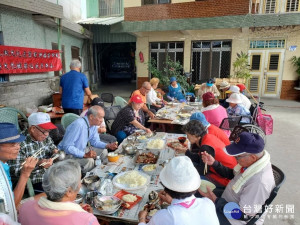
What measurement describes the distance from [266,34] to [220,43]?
2.04m

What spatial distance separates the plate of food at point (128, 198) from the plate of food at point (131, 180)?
6 cm

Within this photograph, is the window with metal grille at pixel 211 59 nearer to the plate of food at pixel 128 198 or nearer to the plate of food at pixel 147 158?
the plate of food at pixel 147 158

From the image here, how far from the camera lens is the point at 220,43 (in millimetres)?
10734

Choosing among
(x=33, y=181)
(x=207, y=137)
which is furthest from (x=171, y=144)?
(x=33, y=181)

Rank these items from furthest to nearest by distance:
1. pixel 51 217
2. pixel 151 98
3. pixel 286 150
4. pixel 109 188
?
pixel 151 98
pixel 286 150
pixel 109 188
pixel 51 217

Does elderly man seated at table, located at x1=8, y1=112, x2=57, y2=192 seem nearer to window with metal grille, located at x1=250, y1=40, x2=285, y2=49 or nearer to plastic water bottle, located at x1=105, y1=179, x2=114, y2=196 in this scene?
plastic water bottle, located at x1=105, y1=179, x2=114, y2=196

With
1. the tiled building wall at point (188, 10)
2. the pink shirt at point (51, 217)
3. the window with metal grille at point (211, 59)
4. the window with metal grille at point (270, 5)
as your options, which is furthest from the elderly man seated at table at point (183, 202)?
the window with metal grille at point (270, 5)

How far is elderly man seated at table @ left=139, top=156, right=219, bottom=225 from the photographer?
4.33 ft

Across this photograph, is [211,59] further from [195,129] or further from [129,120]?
[195,129]

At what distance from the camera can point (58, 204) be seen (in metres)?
→ 1.28

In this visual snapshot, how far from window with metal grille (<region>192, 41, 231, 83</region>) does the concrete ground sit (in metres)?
2.89

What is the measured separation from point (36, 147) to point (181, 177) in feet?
6.28

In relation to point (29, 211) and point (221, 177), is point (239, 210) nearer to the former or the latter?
point (221, 177)

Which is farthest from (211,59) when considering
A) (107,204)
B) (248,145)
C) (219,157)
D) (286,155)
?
(107,204)
